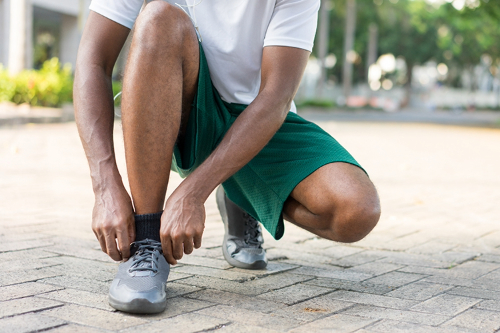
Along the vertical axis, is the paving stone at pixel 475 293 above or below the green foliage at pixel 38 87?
below

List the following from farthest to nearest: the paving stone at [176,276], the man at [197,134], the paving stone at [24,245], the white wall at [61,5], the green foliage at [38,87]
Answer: the white wall at [61,5], the green foliage at [38,87], the paving stone at [24,245], the paving stone at [176,276], the man at [197,134]

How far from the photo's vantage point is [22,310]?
6.51 feet

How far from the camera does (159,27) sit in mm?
2094

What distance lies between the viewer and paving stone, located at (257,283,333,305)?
2.27 meters

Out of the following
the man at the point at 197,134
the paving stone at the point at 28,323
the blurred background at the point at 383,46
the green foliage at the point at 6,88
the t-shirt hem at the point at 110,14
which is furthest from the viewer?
the blurred background at the point at 383,46

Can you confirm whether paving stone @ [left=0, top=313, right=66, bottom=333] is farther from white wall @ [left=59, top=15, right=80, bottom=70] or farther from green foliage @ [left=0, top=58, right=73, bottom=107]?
white wall @ [left=59, top=15, right=80, bottom=70]

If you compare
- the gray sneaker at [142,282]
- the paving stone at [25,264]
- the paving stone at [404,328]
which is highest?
the gray sneaker at [142,282]

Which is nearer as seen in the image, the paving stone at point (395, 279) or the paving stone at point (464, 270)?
the paving stone at point (395, 279)

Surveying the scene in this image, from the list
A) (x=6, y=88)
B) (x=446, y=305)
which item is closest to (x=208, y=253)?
(x=446, y=305)

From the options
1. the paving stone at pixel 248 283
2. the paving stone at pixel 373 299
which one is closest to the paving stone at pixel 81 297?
the paving stone at pixel 248 283

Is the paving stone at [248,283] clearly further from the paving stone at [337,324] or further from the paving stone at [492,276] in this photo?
the paving stone at [492,276]

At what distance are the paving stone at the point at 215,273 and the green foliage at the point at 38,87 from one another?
37.8 ft

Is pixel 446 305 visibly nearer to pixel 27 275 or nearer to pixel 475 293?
pixel 475 293

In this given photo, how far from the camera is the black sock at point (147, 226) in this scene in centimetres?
211
